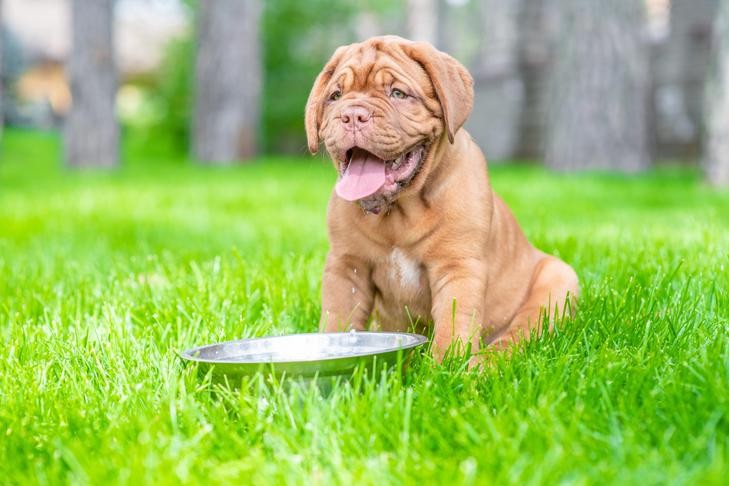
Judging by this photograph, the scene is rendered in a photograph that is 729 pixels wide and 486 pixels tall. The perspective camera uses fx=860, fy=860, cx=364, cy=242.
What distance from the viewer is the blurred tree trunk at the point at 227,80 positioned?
41.3ft

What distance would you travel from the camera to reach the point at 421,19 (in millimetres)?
24516

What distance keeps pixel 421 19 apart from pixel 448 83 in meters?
22.7

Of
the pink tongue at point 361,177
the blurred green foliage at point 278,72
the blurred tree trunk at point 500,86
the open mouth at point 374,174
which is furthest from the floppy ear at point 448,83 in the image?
the blurred green foliage at point 278,72

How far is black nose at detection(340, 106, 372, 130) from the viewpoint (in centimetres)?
252

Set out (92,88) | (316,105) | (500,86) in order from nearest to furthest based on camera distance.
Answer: (316,105) → (92,88) → (500,86)

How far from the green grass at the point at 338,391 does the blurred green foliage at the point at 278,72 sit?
1517 cm

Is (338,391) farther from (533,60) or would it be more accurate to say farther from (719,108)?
(533,60)

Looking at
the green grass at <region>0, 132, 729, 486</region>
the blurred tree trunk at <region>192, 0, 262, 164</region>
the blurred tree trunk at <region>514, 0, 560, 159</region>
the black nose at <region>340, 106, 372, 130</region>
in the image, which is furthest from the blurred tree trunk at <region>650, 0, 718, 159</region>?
the black nose at <region>340, 106, 372, 130</region>

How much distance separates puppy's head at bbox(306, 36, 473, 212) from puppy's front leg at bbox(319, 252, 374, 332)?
0.80 ft

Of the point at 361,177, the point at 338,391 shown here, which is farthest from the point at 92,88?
the point at 338,391

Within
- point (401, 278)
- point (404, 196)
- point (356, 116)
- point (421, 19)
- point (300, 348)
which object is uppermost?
point (421, 19)

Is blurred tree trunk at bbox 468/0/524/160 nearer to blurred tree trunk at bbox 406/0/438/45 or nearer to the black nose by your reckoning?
blurred tree trunk at bbox 406/0/438/45

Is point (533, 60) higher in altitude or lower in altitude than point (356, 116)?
higher

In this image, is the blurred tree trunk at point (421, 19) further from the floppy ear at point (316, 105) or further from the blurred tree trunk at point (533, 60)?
the floppy ear at point (316, 105)
